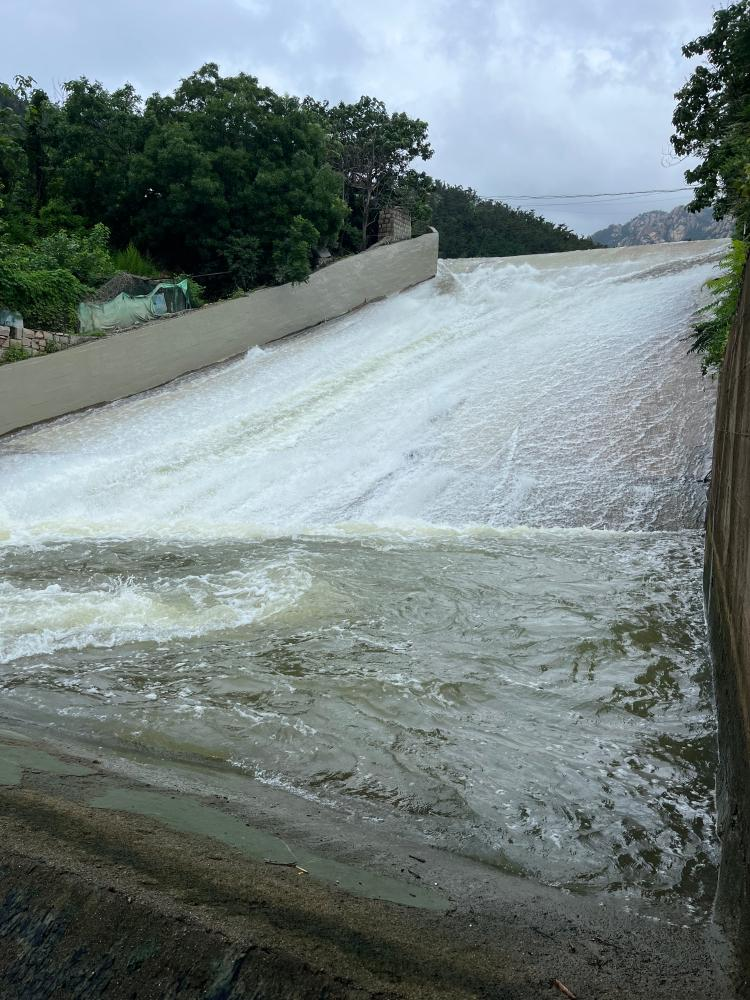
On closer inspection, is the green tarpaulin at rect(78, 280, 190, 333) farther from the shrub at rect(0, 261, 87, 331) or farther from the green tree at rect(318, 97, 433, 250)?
the green tree at rect(318, 97, 433, 250)

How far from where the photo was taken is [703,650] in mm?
6375

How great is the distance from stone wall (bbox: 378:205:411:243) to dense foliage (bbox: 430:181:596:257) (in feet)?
42.6

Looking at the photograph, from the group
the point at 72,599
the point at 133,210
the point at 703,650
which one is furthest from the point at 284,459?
the point at 133,210

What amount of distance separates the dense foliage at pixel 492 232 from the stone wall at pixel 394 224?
13.0 metres

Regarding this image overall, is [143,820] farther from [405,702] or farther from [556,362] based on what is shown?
[556,362]

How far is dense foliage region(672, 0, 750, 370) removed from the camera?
45.8ft

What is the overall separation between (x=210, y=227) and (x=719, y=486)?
610 inches

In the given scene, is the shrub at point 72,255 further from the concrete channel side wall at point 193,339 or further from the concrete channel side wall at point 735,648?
the concrete channel side wall at point 735,648

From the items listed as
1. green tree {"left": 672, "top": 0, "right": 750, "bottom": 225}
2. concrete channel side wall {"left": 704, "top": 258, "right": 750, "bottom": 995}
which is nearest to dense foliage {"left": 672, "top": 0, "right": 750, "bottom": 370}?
green tree {"left": 672, "top": 0, "right": 750, "bottom": 225}

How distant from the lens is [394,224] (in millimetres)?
23984

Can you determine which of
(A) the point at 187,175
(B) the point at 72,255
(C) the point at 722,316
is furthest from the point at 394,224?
(C) the point at 722,316

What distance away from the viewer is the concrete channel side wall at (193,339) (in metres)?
14.1

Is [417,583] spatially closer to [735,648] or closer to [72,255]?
[735,648]

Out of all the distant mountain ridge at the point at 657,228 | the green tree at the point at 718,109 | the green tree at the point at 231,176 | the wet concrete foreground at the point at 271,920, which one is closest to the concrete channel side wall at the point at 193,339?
A: the green tree at the point at 231,176
